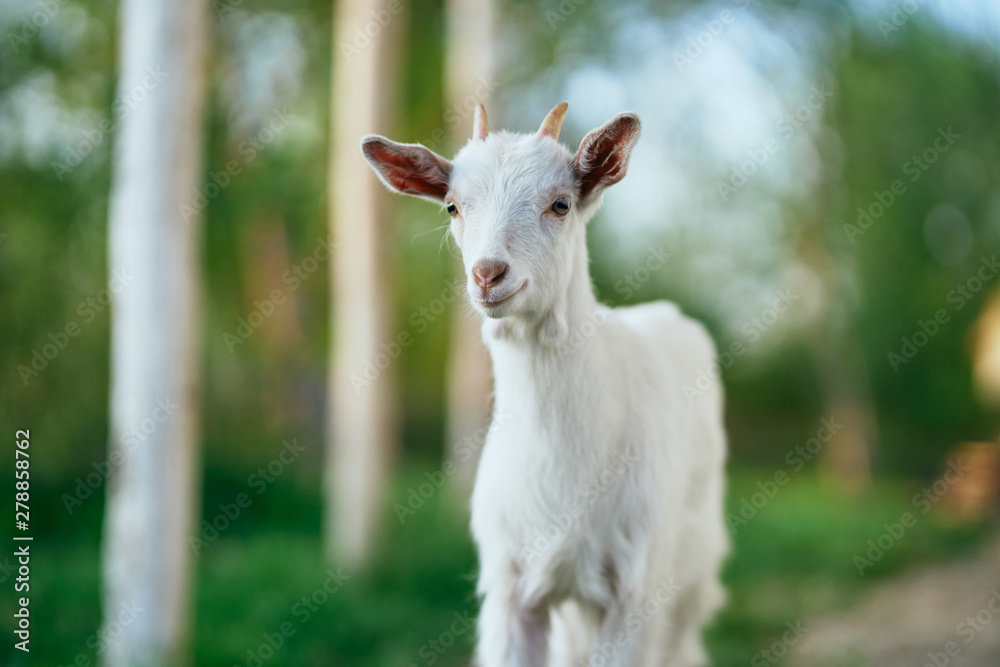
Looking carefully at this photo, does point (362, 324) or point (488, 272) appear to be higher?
point (362, 324)

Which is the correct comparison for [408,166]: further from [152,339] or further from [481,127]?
[152,339]

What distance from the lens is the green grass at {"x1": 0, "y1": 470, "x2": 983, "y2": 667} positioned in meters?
6.28

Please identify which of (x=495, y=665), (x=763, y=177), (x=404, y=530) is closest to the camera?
(x=495, y=665)

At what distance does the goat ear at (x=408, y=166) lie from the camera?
107 inches

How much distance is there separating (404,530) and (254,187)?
5.13 meters

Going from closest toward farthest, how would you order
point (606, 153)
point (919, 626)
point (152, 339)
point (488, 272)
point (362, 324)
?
1. point (488, 272)
2. point (606, 153)
3. point (152, 339)
4. point (919, 626)
5. point (362, 324)

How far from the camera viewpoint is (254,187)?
1160cm

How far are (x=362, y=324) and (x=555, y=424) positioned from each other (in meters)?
5.78

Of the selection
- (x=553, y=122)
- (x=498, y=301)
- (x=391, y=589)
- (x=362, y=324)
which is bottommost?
(x=391, y=589)

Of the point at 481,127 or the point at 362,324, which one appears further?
the point at 362,324

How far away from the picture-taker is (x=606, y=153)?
8.73 ft

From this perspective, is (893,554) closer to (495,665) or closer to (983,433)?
(983,433)

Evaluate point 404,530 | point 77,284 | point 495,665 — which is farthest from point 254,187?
point 495,665

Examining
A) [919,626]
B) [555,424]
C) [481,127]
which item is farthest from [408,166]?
[919,626]
